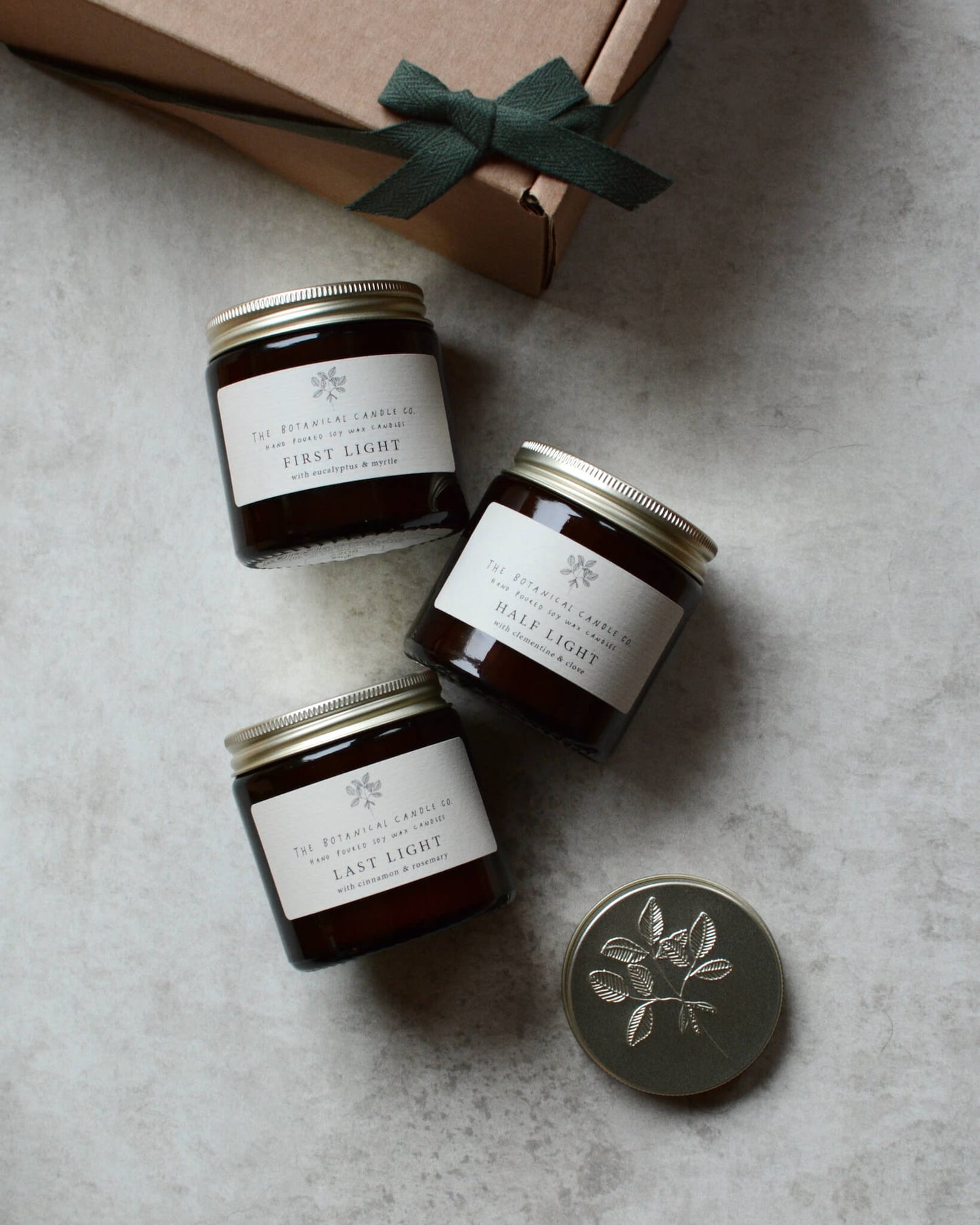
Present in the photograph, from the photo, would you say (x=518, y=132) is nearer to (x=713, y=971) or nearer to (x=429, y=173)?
(x=429, y=173)

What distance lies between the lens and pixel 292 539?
79cm

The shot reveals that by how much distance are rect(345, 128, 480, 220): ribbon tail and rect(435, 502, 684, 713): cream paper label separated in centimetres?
25

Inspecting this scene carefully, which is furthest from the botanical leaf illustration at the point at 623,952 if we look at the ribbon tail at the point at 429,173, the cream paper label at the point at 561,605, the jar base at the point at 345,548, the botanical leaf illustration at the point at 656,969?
the ribbon tail at the point at 429,173

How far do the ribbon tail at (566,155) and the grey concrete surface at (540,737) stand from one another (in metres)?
0.24

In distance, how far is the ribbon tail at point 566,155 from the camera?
698mm

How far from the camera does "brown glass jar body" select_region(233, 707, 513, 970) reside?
787mm

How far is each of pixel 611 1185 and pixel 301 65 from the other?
3.38 ft

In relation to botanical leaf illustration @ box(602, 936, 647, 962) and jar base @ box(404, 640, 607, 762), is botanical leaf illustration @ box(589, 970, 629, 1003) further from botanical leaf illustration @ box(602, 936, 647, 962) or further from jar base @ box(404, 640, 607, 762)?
jar base @ box(404, 640, 607, 762)

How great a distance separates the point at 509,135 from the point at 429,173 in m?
0.06

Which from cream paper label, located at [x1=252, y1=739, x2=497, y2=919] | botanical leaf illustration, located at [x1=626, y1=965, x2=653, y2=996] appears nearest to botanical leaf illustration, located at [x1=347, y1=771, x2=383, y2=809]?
cream paper label, located at [x1=252, y1=739, x2=497, y2=919]

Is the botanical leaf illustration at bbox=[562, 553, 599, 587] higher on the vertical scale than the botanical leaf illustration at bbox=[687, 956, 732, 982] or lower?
higher

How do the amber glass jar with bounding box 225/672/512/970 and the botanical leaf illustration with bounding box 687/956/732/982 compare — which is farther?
the botanical leaf illustration with bounding box 687/956/732/982

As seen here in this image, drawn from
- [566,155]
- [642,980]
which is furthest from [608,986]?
[566,155]

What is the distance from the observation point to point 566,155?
70 centimetres
